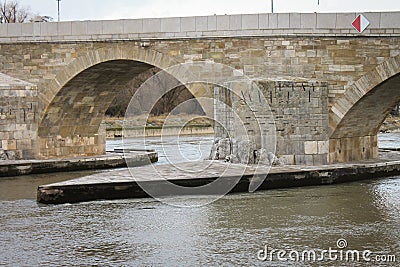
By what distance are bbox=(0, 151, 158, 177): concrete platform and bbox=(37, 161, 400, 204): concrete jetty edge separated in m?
3.25

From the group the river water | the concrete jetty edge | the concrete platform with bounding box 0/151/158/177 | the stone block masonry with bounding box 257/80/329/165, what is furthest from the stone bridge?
the river water

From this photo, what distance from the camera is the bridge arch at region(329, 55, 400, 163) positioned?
12.5 meters

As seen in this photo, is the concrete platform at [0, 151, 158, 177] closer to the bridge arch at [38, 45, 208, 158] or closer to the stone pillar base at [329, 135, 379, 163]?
the bridge arch at [38, 45, 208, 158]

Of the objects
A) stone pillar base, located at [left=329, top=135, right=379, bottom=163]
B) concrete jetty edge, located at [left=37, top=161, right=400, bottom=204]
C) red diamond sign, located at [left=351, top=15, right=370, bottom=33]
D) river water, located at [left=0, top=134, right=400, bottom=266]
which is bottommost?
river water, located at [left=0, top=134, right=400, bottom=266]

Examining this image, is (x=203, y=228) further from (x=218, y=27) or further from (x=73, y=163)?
(x=73, y=163)

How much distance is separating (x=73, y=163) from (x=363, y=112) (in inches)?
201

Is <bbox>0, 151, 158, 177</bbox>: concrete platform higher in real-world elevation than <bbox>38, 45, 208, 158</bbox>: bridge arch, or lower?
lower

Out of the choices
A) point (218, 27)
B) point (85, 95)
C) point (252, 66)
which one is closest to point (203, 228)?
point (252, 66)

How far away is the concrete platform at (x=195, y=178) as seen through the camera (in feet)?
34.3

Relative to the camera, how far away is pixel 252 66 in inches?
512

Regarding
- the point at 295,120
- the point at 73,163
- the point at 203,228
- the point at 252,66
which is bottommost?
the point at 203,228

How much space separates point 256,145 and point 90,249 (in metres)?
4.99

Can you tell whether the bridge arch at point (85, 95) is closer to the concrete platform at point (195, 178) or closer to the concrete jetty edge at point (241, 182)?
the concrete platform at point (195, 178)

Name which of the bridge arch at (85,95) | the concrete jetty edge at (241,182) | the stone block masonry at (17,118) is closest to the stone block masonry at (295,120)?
the concrete jetty edge at (241,182)
